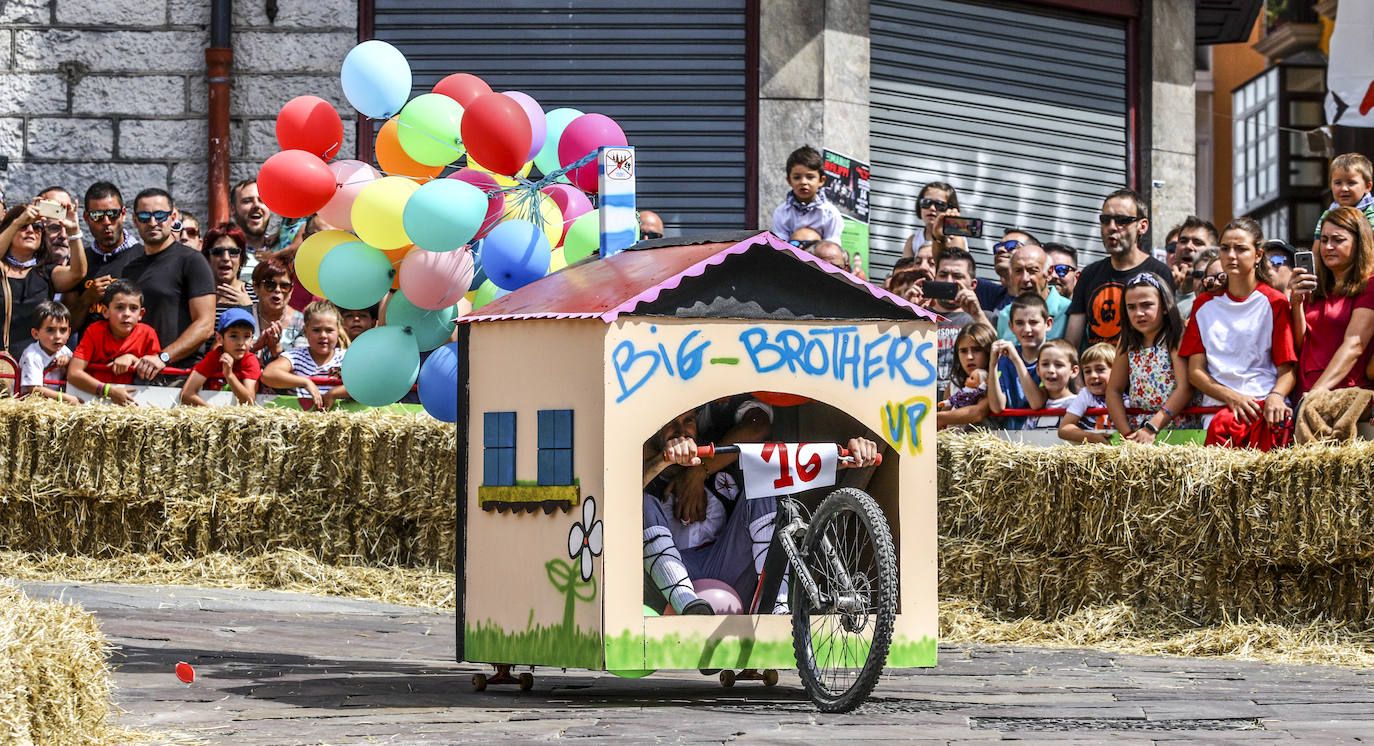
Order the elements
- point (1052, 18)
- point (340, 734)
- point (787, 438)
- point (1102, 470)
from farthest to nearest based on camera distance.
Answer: point (1052, 18)
point (1102, 470)
point (787, 438)
point (340, 734)

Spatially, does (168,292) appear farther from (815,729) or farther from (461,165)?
(815,729)

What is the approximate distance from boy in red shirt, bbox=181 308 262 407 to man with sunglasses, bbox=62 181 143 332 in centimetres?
111

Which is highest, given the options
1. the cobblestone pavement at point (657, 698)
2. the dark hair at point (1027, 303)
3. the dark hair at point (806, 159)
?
the dark hair at point (806, 159)

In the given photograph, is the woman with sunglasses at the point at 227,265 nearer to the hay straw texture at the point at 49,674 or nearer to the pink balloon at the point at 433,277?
the pink balloon at the point at 433,277

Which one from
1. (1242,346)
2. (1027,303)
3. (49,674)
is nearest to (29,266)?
(1027,303)

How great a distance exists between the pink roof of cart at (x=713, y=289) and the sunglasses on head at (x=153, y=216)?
6119 millimetres

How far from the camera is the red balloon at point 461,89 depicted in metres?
9.27

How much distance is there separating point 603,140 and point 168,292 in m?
5.20

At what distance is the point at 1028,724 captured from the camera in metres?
6.70

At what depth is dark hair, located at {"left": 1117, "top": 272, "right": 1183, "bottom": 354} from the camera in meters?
10.9

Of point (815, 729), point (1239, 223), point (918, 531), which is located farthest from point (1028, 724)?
point (1239, 223)

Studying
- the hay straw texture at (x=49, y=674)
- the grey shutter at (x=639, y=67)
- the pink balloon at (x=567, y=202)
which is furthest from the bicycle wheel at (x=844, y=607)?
the grey shutter at (x=639, y=67)

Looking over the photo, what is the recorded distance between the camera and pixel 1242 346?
1038cm

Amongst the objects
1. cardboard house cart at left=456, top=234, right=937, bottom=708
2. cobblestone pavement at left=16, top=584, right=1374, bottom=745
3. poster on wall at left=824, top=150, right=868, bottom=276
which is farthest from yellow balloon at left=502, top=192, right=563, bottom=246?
poster on wall at left=824, top=150, right=868, bottom=276
